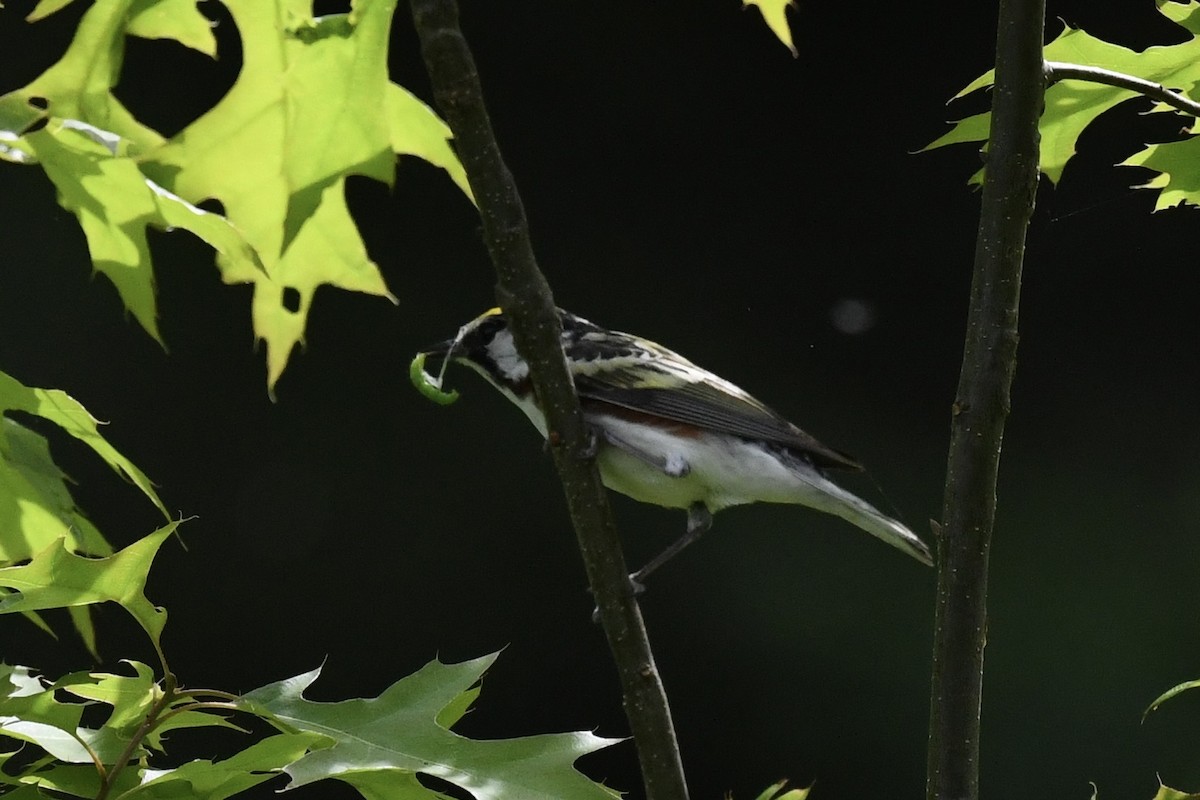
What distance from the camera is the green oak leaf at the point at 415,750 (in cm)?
64

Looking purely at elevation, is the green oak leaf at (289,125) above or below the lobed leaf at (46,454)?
above

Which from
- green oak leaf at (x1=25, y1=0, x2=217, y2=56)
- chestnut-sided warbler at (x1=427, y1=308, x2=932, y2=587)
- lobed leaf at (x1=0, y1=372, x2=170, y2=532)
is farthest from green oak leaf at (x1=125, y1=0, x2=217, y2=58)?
chestnut-sided warbler at (x1=427, y1=308, x2=932, y2=587)

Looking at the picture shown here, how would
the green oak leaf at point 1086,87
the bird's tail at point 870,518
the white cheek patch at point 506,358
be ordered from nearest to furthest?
the green oak leaf at point 1086,87 < the bird's tail at point 870,518 < the white cheek patch at point 506,358

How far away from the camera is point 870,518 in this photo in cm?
123

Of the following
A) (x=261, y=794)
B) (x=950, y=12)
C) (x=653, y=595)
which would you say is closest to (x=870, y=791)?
(x=653, y=595)

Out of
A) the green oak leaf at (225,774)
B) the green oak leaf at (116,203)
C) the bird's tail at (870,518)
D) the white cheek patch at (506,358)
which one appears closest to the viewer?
the green oak leaf at (225,774)

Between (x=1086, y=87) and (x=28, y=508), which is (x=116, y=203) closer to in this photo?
(x=28, y=508)

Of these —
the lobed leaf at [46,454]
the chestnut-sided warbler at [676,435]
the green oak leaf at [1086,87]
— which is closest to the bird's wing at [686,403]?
the chestnut-sided warbler at [676,435]

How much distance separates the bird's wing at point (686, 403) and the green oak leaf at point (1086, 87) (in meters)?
0.47

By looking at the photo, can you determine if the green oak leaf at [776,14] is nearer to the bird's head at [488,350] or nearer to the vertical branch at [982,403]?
the vertical branch at [982,403]

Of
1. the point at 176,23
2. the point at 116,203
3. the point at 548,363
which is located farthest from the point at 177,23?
the point at 548,363

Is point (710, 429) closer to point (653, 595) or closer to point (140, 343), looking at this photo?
point (653, 595)

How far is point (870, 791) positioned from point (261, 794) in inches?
38.1

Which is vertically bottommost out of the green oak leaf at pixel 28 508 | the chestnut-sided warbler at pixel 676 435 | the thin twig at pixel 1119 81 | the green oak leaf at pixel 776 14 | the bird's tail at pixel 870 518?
the bird's tail at pixel 870 518
